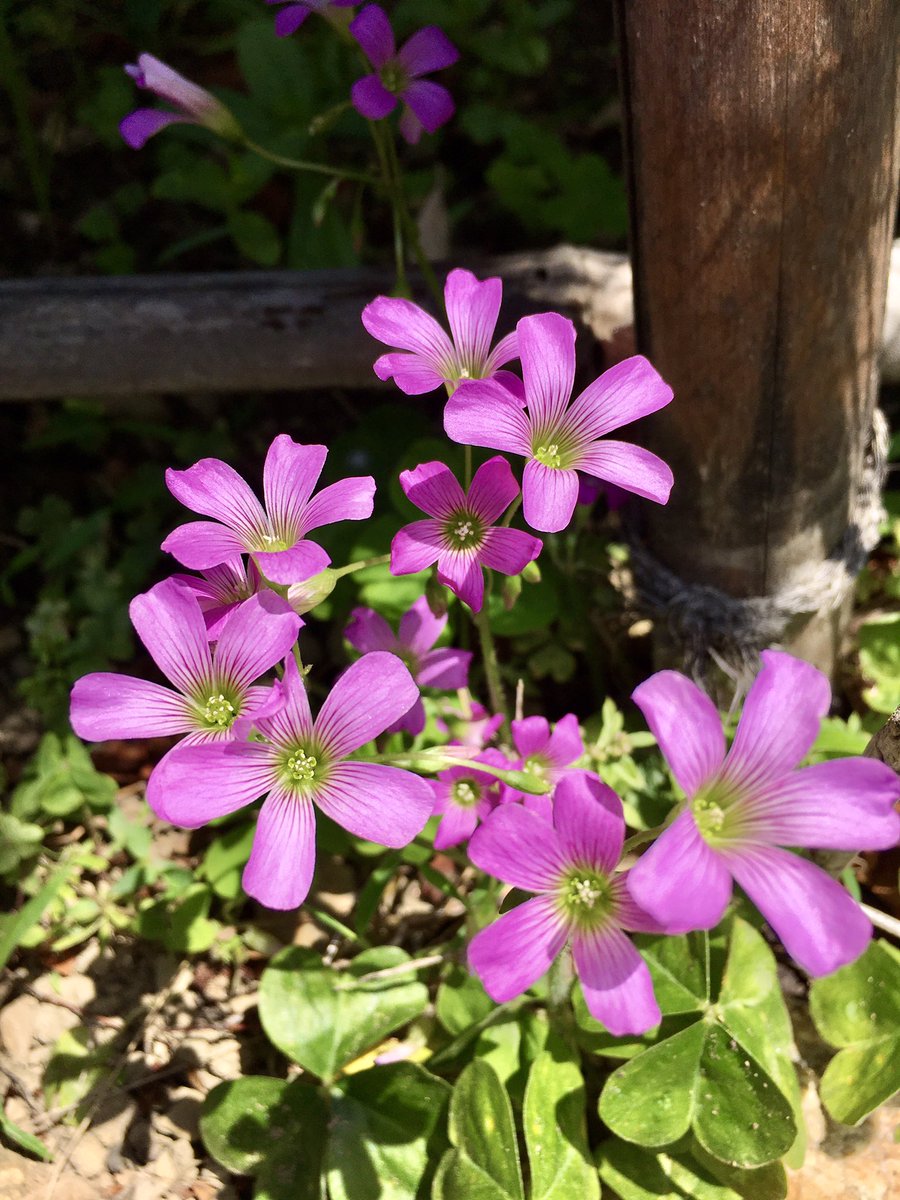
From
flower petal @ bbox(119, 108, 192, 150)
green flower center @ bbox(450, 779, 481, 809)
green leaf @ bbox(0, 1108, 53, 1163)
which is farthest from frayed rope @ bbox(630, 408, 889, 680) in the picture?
green leaf @ bbox(0, 1108, 53, 1163)

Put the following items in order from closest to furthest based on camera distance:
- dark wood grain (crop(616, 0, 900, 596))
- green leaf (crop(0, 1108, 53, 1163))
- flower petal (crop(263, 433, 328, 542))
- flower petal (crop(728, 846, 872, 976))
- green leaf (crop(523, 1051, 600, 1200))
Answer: flower petal (crop(728, 846, 872, 976)) → flower petal (crop(263, 433, 328, 542)) → dark wood grain (crop(616, 0, 900, 596)) → green leaf (crop(523, 1051, 600, 1200)) → green leaf (crop(0, 1108, 53, 1163))

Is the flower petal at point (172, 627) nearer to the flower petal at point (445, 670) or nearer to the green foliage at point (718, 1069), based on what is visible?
the flower petal at point (445, 670)

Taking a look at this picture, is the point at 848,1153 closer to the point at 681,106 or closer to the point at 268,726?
the point at 268,726

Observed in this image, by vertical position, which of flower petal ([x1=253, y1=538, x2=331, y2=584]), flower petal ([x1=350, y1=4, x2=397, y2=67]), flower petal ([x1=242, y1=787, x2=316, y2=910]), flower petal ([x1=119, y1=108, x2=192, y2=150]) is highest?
flower petal ([x1=350, y1=4, x2=397, y2=67])

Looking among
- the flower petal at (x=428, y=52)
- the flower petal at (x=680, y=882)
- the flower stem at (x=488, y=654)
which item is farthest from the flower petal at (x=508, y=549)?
the flower petal at (x=428, y=52)

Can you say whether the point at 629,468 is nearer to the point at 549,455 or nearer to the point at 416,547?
the point at 549,455

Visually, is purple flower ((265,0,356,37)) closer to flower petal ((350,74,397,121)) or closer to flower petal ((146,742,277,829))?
flower petal ((350,74,397,121))

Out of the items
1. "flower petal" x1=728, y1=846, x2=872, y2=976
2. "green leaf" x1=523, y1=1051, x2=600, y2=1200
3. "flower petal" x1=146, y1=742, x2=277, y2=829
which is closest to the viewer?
"flower petal" x1=728, y1=846, x2=872, y2=976
